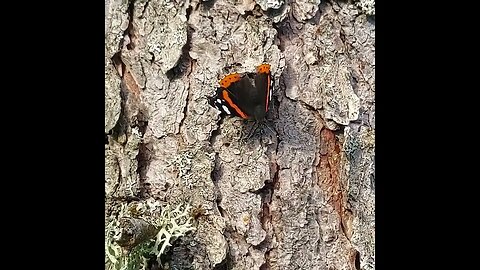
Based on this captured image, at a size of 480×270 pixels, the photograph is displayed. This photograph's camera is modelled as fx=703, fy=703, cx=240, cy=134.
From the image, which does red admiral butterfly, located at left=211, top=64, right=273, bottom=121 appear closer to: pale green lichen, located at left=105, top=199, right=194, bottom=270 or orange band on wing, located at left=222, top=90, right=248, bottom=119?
orange band on wing, located at left=222, top=90, right=248, bottom=119

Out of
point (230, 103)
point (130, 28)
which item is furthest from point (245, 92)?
point (130, 28)

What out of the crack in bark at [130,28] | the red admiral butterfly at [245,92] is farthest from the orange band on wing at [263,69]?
the crack in bark at [130,28]

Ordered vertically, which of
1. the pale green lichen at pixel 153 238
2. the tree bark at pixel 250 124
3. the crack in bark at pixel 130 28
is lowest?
the pale green lichen at pixel 153 238

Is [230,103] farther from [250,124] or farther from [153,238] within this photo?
[153,238]

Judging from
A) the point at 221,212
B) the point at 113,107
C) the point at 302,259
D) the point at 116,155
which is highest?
the point at 113,107

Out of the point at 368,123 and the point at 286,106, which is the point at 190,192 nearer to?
the point at 286,106

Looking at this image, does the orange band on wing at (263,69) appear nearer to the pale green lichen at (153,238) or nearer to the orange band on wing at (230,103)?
the orange band on wing at (230,103)

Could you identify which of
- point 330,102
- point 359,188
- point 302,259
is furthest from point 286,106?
point 302,259
